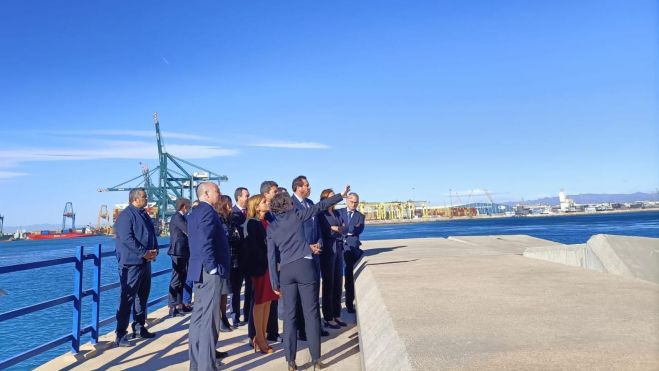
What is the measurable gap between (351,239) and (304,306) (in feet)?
7.79

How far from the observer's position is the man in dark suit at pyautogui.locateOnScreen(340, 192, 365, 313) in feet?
19.5

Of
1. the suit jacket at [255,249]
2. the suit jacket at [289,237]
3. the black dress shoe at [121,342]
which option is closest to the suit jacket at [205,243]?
the suit jacket at [289,237]

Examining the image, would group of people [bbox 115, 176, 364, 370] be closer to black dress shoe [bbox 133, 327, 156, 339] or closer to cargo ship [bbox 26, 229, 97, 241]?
black dress shoe [bbox 133, 327, 156, 339]

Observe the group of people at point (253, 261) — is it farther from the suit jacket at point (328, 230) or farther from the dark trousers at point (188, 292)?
the dark trousers at point (188, 292)

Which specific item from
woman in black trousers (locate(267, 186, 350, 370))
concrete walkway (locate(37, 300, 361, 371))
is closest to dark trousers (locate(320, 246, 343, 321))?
concrete walkway (locate(37, 300, 361, 371))

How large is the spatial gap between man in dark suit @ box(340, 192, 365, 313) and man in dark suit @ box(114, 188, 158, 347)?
2593mm

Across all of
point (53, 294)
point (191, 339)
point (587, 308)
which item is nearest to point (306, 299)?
point (191, 339)

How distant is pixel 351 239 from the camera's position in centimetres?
593

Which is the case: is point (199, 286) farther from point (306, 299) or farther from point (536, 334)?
point (536, 334)

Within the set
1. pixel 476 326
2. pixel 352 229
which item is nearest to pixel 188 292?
pixel 352 229

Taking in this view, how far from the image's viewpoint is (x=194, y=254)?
3498 mm

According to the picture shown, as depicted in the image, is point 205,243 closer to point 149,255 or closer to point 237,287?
point 149,255

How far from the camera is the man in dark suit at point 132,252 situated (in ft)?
14.9

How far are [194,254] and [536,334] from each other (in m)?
2.64
